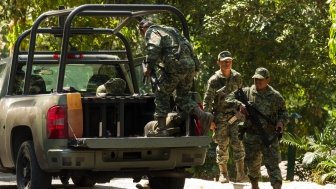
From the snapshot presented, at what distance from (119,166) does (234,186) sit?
7.42ft

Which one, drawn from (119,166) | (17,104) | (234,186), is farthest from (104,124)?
(234,186)

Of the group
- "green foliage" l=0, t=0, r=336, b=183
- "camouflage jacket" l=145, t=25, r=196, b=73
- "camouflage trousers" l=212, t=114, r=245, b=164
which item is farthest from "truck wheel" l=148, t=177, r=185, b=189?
"green foliage" l=0, t=0, r=336, b=183

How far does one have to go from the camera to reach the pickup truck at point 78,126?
983cm

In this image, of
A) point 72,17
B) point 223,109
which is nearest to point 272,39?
point 223,109

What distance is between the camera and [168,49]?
34.0ft

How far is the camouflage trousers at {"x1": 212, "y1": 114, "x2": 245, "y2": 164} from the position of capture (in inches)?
518

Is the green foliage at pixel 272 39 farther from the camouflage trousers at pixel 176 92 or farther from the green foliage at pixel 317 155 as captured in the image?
the camouflage trousers at pixel 176 92

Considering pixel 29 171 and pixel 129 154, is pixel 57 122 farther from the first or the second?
pixel 29 171

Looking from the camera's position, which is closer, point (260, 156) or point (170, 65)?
point (170, 65)

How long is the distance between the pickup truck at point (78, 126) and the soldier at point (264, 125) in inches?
36.7

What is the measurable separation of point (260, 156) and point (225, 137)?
1790mm

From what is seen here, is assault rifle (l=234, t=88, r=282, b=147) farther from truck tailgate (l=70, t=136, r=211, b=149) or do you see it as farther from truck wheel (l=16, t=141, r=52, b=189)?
truck wheel (l=16, t=141, r=52, b=189)

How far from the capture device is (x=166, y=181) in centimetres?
1142

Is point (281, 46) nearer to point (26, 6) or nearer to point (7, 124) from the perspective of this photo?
point (26, 6)
